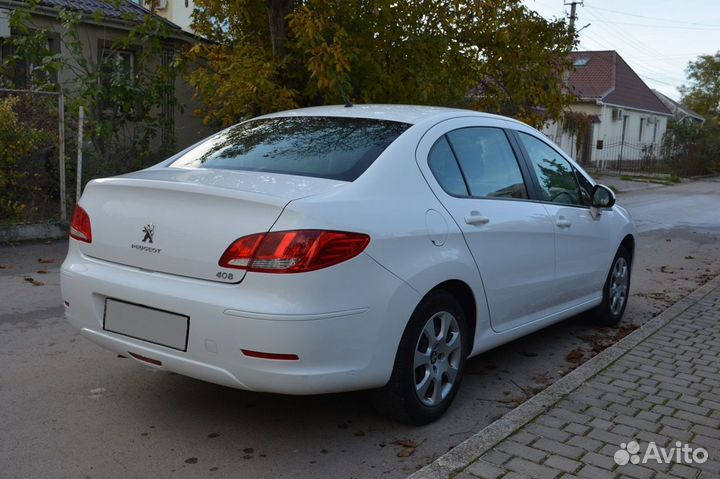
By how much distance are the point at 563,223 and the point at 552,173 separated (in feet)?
1.37

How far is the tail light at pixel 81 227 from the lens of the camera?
13.1ft

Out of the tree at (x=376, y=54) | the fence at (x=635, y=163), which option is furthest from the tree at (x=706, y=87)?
the tree at (x=376, y=54)

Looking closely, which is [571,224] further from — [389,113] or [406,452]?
→ [406,452]

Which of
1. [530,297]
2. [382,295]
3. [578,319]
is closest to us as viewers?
[382,295]

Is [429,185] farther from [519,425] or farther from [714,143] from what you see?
[714,143]

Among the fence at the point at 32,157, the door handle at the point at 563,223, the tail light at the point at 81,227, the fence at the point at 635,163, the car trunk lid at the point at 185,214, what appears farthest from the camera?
the fence at the point at 635,163

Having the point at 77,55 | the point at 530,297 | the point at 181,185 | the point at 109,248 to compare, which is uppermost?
the point at 77,55

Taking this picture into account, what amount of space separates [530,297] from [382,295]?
1.67m

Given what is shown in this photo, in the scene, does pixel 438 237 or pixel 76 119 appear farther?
pixel 76 119

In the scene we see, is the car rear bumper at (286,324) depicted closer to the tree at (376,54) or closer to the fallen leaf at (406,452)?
the fallen leaf at (406,452)

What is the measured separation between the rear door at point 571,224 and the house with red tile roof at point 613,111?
1227 inches

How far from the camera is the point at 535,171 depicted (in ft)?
17.3

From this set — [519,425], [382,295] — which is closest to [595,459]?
[519,425]

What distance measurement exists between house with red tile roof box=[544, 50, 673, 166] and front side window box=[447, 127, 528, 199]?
106 feet
